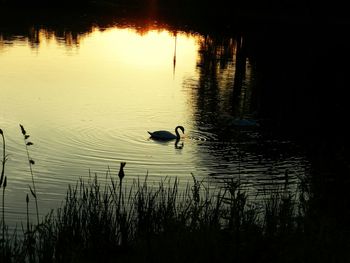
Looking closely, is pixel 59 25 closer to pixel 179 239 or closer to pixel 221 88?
pixel 221 88

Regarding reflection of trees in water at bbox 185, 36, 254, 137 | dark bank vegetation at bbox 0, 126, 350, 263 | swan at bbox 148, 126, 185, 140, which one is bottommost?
reflection of trees in water at bbox 185, 36, 254, 137

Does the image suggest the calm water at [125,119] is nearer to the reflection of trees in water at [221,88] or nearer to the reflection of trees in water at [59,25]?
the reflection of trees in water at [221,88]

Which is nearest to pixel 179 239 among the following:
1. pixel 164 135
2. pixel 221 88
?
pixel 164 135

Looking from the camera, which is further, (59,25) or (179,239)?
(59,25)

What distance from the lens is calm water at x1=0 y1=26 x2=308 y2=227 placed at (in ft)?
43.7

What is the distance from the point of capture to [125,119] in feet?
61.9

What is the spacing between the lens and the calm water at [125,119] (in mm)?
13320

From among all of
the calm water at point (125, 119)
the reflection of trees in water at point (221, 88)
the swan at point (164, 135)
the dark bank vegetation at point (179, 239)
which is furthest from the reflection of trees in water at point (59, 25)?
the dark bank vegetation at point (179, 239)

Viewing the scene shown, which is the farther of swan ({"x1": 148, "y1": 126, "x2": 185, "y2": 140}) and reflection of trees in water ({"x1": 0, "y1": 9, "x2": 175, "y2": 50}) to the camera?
reflection of trees in water ({"x1": 0, "y1": 9, "x2": 175, "y2": 50})

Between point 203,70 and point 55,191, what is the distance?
1824 cm

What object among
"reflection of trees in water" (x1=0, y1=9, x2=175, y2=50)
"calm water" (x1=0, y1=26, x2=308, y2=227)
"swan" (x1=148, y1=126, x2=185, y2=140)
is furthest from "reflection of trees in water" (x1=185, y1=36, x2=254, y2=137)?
"reflection of trees in water" (x1=0, y1=9, x2=175, y2=50)

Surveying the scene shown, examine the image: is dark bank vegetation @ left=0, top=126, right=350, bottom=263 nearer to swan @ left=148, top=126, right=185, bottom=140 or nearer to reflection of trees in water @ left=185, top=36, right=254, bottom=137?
swan @ left=148, top=126, right=185, bottom=140

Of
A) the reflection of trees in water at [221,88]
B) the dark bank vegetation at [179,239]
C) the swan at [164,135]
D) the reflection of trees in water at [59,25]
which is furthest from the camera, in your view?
the reflection of trees in water at [59,25]

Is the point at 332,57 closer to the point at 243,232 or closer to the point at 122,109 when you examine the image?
the point at 122,109
